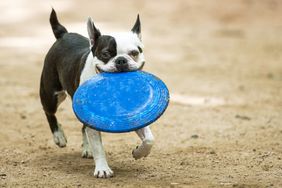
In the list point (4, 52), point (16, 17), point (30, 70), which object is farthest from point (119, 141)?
point (16, 17)

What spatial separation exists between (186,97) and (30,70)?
3452 mm

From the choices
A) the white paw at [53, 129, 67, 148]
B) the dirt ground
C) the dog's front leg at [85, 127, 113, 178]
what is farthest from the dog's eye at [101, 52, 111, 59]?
the white paw at [53, 129, 67, 148]

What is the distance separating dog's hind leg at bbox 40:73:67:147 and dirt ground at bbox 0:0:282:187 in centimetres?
18

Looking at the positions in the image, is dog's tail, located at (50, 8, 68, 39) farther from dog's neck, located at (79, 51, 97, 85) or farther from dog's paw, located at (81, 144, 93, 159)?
dog's paw, located at (81, 144, 93, 159)

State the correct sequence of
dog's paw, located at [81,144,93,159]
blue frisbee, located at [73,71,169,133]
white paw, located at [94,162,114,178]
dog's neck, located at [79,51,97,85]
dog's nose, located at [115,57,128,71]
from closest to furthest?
blue frisbee, located at [73,71,169,133] < dog's nose, located at [115,57,128,71] < white paw, located at [94,162,114,178] < dog's neck, located at [79,51,97,85] < dog's paw, located at [81,144,93,159]

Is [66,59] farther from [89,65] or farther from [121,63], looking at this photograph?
[121,63]

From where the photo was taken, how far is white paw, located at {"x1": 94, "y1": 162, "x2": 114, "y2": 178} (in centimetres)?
662

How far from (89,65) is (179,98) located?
4388mm

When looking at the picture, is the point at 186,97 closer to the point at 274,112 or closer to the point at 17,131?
the point at 274,112

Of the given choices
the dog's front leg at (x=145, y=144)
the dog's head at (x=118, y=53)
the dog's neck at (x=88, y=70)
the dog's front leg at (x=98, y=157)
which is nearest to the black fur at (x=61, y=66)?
the dog's neck at (x=88, y=70)

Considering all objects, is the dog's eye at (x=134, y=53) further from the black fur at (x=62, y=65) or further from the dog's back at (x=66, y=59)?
the dog's back at (x=66, y=59)

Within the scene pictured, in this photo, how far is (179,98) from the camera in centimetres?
1109

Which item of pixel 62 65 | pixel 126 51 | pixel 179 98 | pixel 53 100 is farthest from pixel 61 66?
pixel 179 98

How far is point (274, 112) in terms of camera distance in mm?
10070
